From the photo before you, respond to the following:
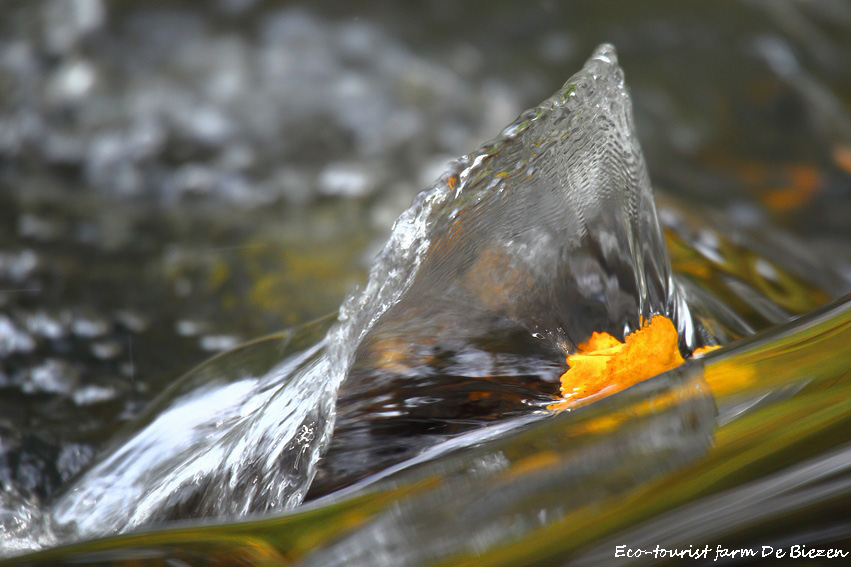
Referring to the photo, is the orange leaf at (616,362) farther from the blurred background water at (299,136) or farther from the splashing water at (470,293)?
the blurred background water at (299,136)

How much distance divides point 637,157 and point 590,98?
3.7 inches

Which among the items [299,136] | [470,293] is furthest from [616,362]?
[299,136]

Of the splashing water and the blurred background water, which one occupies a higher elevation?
the blurred background water

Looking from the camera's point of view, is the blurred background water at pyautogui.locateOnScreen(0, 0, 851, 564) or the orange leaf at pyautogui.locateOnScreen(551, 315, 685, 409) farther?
the blurred background water at pyautogui.locateOnScreen(0, 0, 851, 564)

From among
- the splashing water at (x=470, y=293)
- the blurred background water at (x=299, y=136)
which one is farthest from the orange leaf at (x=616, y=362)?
the blurred background water at (x=299, y=136)

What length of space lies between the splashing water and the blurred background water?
37cm

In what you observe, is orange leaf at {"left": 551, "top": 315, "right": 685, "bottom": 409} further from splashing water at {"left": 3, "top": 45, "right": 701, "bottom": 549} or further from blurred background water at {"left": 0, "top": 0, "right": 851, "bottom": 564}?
blurred background water at {"left": 0, "top": 0, "right": 851, "bottom": 564}

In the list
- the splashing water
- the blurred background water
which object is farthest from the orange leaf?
the blurred background water

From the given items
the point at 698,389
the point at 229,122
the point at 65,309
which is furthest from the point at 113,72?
the point at 698,389

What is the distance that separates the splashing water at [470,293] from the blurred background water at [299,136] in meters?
0.37

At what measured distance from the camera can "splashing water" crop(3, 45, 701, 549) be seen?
1.72ft

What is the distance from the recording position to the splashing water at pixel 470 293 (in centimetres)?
52

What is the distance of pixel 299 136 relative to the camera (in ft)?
3.80

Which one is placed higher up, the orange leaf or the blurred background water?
the blurred background water
